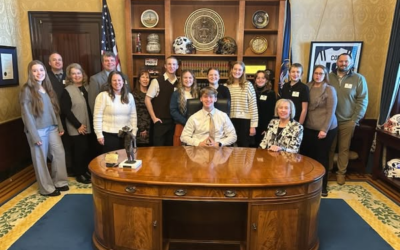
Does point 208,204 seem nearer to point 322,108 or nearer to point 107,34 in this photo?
point 322,108

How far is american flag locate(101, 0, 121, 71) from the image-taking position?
172 inches

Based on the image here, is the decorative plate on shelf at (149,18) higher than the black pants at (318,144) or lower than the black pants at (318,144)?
higher

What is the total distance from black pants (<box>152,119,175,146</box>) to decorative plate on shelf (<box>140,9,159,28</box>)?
1.71 m

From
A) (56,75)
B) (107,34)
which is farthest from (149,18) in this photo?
(56,75)

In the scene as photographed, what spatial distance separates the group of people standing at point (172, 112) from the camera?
323 cm

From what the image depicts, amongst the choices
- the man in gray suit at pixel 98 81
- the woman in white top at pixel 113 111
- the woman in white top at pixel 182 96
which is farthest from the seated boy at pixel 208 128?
the man in gray suit at pixel 98 81

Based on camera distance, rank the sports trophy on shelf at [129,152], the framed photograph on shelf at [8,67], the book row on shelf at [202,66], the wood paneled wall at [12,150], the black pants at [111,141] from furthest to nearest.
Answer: the book row on shelf at [202,66] → the framed photograph on shelf at [8,67] → the wood paneled wall at [12,150] → the black pants at [111,141] → the sports trophy on shelf at [129,152]

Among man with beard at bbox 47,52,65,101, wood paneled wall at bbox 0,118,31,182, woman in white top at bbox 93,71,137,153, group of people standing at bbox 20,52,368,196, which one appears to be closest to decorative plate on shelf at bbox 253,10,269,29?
group of people standing at bbox 20,52,368,196

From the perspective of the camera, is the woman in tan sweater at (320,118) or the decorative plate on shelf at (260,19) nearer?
the woman in tan sweater at (320,118)

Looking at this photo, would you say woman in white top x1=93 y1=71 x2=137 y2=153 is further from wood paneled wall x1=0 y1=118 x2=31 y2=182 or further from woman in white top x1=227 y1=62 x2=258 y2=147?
wood paneled wall x1=0 y1=118 x2=31 y2=182

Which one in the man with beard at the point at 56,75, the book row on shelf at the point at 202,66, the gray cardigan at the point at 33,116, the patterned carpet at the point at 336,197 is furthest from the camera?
the book row on shelf at the point at 202,66

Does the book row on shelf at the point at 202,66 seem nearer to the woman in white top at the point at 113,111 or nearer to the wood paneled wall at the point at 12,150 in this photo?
the woman in white top at the point at 113,111

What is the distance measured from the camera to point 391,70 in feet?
13.9

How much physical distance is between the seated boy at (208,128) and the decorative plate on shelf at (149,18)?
78.3 inches
